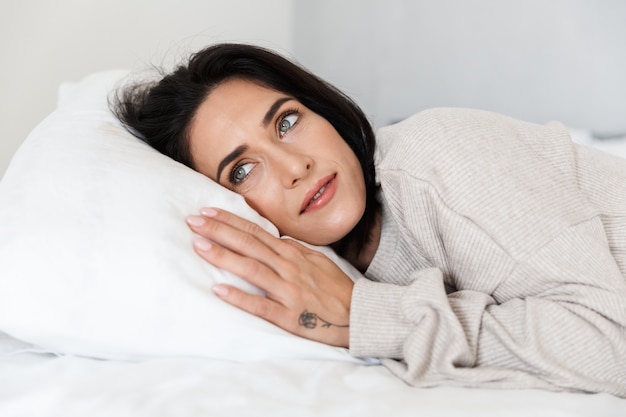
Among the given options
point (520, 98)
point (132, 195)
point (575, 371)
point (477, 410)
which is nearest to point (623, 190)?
point (575, 371)

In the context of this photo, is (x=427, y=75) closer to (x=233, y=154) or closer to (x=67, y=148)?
(x=233, y=154)

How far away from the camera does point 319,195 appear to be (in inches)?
48.1

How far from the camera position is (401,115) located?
2398 millimetres

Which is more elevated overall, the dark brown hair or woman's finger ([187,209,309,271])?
the dark brown hair

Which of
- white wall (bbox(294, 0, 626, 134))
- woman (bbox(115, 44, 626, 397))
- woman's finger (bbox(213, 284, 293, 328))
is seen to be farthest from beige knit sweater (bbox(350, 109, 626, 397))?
white wall (bbox(294, 0, 626, 134))

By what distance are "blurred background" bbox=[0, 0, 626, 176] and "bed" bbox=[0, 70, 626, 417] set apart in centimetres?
100

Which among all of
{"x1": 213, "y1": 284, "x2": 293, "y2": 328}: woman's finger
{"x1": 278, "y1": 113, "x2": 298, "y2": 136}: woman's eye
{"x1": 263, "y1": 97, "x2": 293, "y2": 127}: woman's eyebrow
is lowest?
{"x1": 213, "y1": 284, "x2": 293, "y2": 328}: woman's finger

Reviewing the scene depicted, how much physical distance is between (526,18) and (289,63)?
3.43 ft

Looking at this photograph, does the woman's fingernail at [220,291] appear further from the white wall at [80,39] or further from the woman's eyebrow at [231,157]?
the white wall at [80,39]

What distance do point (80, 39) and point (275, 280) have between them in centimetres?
134

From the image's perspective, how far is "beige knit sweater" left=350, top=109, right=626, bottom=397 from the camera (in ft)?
3.11

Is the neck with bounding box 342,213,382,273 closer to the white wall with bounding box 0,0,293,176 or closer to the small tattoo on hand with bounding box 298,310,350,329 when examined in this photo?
the small tattoo on hand with bounding box 298,310,350,329

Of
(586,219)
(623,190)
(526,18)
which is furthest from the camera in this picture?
(526,18)

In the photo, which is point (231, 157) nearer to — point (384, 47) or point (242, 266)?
point (242, 266)
